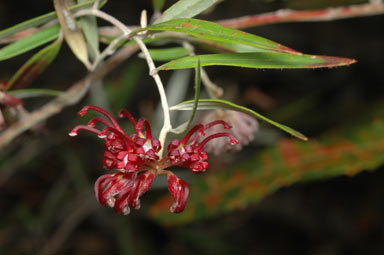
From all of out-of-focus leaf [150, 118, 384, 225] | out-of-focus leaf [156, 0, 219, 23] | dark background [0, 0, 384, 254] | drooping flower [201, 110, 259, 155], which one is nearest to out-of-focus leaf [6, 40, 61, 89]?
out-of-focus leaf [156, 0, 219, 23]

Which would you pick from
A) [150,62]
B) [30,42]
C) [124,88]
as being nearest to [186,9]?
[150,62]

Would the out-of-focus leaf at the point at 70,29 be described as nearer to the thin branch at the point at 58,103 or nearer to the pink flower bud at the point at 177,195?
the thin branch at the point at 58,103

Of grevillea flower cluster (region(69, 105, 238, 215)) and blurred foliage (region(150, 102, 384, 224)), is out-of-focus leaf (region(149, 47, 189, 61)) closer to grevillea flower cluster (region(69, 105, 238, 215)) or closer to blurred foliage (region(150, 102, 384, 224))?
grevillea flower cluster (region(69, 105, 238, 215))

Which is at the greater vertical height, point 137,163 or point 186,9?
point 186,9

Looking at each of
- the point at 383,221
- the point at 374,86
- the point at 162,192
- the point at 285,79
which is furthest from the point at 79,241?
the point at 374,86

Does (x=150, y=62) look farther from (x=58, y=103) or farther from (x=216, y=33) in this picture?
(x=58, y=103)

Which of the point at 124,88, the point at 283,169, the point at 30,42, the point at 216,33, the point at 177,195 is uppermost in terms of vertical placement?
the point at 124,88
